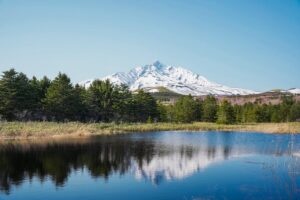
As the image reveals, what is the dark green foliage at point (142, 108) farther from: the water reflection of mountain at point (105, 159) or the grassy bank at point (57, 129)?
the water reflection of mountain at point (105, 159)

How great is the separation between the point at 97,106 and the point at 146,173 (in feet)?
162

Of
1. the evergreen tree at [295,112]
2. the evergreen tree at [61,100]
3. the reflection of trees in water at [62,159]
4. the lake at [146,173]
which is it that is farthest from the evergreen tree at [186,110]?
the lake at [146,173]

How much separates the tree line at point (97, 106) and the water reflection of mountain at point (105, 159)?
75.3ft

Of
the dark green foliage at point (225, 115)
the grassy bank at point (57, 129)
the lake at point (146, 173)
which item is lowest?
the lake at point (146, 173)

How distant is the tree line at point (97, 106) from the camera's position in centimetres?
5969

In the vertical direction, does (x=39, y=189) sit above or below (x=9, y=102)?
below

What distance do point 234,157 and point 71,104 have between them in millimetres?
41099

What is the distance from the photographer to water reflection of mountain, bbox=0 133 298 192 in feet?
76.3

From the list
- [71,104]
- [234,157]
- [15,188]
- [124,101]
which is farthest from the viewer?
[124,101]

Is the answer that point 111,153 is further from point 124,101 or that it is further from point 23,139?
point 124,101

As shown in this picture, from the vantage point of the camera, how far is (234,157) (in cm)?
3058

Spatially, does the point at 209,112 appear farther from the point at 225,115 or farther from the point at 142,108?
the point at 142,108

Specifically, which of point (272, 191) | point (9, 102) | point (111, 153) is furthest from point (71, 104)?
point (272, 191)

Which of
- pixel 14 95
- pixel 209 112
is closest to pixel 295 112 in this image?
pixel 209 112
